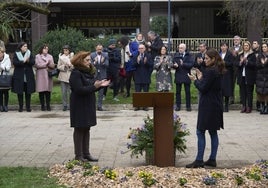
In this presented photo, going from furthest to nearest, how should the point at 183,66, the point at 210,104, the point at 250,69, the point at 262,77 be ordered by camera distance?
the point at 183,66
the point at 250,69
the point at 262,77
the point at 210,104

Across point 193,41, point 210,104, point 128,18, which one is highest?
point 128,18

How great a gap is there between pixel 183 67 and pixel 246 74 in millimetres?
1856

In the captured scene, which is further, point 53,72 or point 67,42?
point 67,42

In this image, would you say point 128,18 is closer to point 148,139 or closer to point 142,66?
point 142,66

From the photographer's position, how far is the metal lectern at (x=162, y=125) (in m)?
8.38

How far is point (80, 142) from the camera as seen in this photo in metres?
9.32

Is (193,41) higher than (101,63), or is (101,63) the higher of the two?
(193,41)

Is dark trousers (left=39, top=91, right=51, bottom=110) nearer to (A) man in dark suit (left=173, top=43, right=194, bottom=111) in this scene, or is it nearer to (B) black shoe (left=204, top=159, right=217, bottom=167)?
(A) man in dark suit (left=173, top=43, right=194, bottom=111)

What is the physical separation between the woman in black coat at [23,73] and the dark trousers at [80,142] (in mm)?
7433

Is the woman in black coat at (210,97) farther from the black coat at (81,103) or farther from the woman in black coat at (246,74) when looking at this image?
the woman in black coat at (246,74)

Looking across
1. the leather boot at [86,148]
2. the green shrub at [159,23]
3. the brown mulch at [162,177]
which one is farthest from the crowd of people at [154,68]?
the green shrub at [159,23]

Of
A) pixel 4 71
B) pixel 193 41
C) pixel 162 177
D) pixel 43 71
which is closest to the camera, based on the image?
pixel 162 177

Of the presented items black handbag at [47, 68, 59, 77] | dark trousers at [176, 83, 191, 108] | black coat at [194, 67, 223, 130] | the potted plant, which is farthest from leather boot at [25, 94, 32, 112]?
black coat at [194, 67, 223, 130]

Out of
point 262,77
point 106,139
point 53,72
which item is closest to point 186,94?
point 262,77
